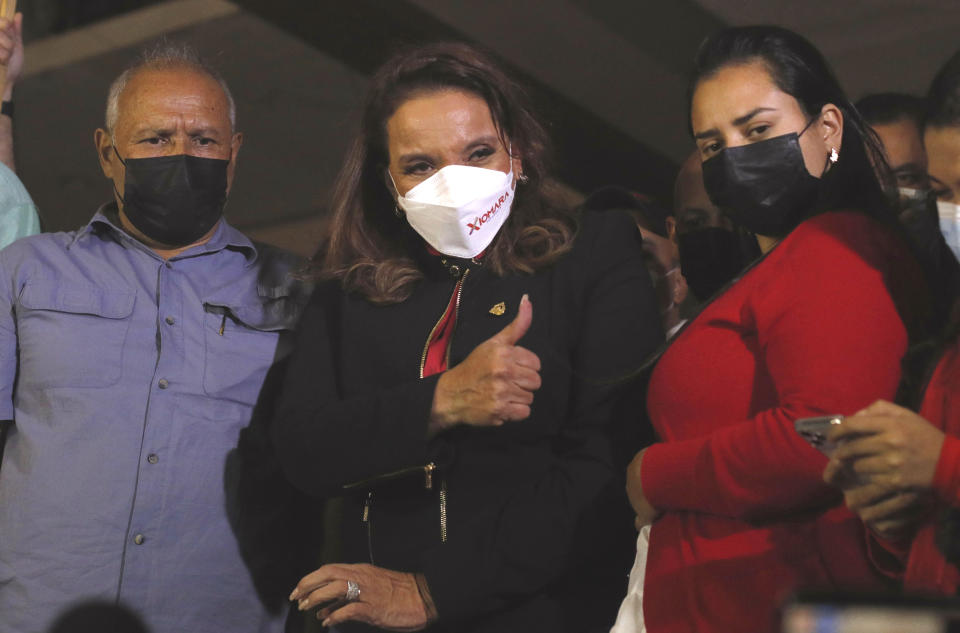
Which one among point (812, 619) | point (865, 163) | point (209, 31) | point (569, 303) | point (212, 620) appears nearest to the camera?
point (812, 619)

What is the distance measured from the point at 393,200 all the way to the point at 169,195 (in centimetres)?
60

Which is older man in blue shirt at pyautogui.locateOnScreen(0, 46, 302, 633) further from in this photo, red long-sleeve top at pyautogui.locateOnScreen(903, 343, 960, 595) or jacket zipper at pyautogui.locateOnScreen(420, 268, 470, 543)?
red long-sleeve top at pyautogui.locateOnScreen(903, 343, 960, 595)

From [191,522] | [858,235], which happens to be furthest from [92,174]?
[858,235]

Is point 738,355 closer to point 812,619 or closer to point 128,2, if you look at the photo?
point 812,619

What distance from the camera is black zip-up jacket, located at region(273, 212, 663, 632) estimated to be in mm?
2102

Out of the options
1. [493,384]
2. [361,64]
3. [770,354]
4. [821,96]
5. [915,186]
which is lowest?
[493,384]

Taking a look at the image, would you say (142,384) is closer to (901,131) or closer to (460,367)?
(460,367)

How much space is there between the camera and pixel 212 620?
8.43 ft

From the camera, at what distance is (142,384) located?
2652mm

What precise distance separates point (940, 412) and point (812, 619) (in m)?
0.87

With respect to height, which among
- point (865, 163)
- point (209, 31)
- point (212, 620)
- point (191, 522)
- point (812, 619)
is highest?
point (209, 31)

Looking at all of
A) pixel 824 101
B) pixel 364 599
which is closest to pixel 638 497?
pixel 364 599

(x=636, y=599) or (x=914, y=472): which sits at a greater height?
(x=914, y=472)

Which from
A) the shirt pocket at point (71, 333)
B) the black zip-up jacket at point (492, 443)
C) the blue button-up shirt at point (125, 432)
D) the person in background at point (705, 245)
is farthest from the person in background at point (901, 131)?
the shirt pocket at point (71, 333)
